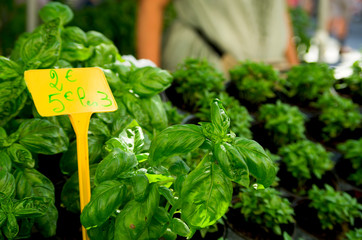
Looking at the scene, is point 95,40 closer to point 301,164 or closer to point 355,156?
point 301,164

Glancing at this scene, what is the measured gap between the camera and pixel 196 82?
51.9 inches

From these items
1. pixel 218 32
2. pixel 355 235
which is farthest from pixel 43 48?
pixel 218 32

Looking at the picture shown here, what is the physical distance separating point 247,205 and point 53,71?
0.61 meters

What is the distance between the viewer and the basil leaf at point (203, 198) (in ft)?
2.05

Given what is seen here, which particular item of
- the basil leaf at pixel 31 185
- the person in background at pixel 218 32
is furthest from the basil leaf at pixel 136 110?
the person in background at pixel 218 32

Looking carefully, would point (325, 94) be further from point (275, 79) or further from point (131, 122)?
point (131, 122)

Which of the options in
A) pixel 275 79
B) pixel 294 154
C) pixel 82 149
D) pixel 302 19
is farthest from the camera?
pixel 302 19

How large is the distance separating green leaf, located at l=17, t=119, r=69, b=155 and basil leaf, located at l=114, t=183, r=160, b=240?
21 centimetres

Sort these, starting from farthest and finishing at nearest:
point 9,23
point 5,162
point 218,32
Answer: point 9,23, point 218,32, point 5,162

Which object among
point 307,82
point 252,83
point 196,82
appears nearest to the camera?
point 196,82

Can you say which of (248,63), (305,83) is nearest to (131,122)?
(248,63)

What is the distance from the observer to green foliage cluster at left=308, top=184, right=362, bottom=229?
1148 millimetres

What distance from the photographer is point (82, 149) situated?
715mm

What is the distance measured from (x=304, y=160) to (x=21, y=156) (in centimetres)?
83
